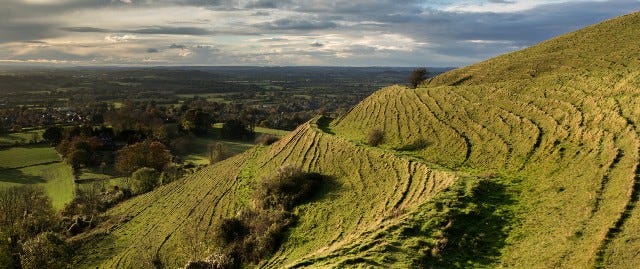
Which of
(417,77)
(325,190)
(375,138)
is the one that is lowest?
(325,190)

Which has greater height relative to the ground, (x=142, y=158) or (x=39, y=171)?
(x=142, y=158)

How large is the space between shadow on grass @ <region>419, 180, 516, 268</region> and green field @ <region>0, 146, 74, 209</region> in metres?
70.9

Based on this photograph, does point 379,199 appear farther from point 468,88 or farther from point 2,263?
point 2,263

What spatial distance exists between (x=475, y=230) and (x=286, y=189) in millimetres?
18221

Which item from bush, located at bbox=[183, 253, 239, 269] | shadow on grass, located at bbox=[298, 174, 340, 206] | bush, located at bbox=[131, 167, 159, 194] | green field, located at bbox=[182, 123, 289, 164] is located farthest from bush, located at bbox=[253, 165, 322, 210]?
green field, located at bbox=[182, 123, 289, 164]

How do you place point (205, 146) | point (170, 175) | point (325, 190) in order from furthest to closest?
point (205, 146)
point (170, 175)
point (325, 190)

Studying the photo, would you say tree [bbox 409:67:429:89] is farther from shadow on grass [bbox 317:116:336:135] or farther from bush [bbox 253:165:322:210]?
bush [bbox 253:165:322:210]

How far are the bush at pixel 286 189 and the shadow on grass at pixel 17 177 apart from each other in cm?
6872

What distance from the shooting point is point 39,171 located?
92938mm

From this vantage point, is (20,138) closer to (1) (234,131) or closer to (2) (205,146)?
(2) (205,146)

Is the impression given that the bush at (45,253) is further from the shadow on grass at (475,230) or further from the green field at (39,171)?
the shadow on grass at (475,230)

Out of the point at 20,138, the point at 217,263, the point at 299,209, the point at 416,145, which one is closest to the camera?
the point at 217,263

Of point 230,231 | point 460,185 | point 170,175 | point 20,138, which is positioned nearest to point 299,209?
point 230,231

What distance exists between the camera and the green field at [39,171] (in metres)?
81.7
